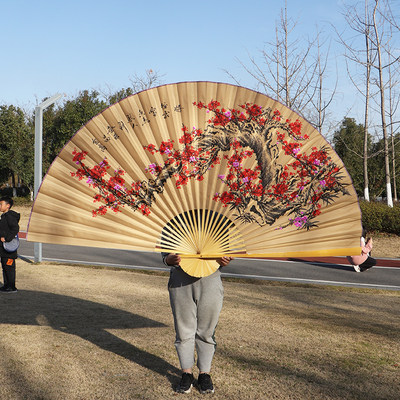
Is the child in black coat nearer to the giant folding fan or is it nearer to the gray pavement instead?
the giant folding fan

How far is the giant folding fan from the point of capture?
3854 millimetres

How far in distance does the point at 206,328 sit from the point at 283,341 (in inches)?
71.9

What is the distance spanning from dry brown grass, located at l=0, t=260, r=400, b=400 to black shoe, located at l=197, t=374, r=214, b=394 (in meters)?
0.06

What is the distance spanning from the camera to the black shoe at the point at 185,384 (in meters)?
3.92

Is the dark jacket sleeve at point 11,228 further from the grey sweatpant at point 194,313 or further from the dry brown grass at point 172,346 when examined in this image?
the grey sweatpant at point 194,313

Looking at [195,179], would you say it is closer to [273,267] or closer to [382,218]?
[273,267]

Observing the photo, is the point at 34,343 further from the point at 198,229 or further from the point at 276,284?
the point at 276,284

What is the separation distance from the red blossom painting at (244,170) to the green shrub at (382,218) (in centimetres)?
1642

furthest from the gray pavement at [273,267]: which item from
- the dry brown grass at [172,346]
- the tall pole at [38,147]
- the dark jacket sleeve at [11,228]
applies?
the dark jacket sleeve at [11,228]

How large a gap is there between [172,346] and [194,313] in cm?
134

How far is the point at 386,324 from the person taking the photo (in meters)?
6.45

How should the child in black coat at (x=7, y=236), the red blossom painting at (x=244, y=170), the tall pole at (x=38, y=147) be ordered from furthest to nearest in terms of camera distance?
the tall pole at (x=38, y=147) < the child in black coat at (x=7, y=236) < the red blossom painting at (x=244, y=170)

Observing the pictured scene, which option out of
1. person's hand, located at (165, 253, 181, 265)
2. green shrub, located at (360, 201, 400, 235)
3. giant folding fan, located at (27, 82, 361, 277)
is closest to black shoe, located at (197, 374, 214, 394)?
giant folding fan, located at (27, 82, 361, 277)

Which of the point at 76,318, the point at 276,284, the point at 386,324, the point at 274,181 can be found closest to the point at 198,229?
the point at 274,181
